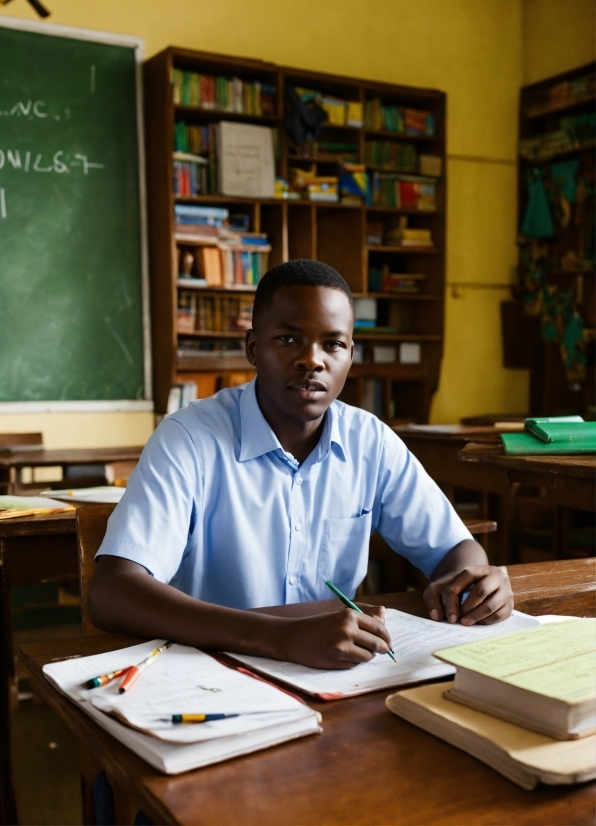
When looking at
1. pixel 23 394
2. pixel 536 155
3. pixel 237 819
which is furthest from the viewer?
pixel 536 155

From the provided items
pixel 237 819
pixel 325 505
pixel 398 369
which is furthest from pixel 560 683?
pixel 398 369

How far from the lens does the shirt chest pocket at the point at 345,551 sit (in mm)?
1532

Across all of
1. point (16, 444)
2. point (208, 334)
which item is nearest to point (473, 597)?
point (16, 444)

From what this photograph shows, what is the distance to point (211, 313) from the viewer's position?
491 centimetres

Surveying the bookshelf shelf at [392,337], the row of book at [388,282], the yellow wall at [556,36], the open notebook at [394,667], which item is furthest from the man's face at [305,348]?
the yellow wall at [556,36]

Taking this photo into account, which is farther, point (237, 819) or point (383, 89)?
point (383, 89)

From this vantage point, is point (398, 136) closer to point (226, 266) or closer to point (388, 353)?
point (388, 353)

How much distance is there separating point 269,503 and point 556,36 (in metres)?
5.39

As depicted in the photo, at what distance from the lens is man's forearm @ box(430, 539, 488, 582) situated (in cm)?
147

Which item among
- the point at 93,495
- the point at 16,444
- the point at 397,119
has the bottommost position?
the point at 16,444

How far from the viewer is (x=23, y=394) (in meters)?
4.64

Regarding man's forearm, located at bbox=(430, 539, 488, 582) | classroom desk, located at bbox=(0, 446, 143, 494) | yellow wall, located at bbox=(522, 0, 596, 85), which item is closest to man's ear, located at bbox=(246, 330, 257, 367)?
man's forearm, located at bbox=(430, 539, 488, 582)

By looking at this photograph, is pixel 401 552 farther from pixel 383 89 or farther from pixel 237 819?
pixel 383 89

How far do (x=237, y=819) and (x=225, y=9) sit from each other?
17.2 feet
